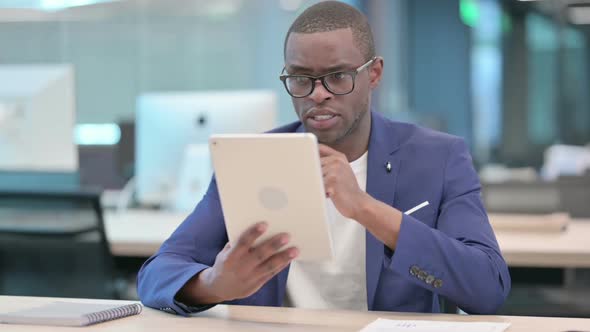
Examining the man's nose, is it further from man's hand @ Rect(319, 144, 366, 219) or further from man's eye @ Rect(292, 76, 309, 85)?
man's hand @ Rect(319, 144, 366, 219)

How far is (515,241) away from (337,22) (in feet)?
4.69

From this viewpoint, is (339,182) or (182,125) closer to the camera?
(339,182)

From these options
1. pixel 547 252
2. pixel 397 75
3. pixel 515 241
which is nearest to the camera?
pixel 547 252

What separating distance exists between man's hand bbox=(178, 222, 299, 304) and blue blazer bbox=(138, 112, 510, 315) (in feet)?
0.28

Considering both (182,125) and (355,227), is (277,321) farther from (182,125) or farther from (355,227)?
(182,125)

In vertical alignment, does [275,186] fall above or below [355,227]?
above

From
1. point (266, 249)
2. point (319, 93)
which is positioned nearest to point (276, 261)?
point (266, 249)

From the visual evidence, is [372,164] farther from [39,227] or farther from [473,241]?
[39,227]

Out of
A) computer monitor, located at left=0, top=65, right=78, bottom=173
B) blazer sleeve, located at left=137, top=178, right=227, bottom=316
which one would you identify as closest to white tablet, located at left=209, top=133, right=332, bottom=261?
blazer sleeve, located at left=137, top=178, right=227, bottom=316

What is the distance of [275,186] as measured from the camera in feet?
5.32

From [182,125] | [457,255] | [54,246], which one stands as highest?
[182,125]

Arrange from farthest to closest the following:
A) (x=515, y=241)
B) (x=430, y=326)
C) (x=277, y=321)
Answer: (x=515, y=241) → (x=277, y=321) → (x=430, y=326)

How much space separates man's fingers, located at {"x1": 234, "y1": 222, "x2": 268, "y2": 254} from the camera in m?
1.65

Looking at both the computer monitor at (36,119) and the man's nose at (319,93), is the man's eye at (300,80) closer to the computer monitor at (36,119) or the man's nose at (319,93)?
the man's nose at (319,93)
